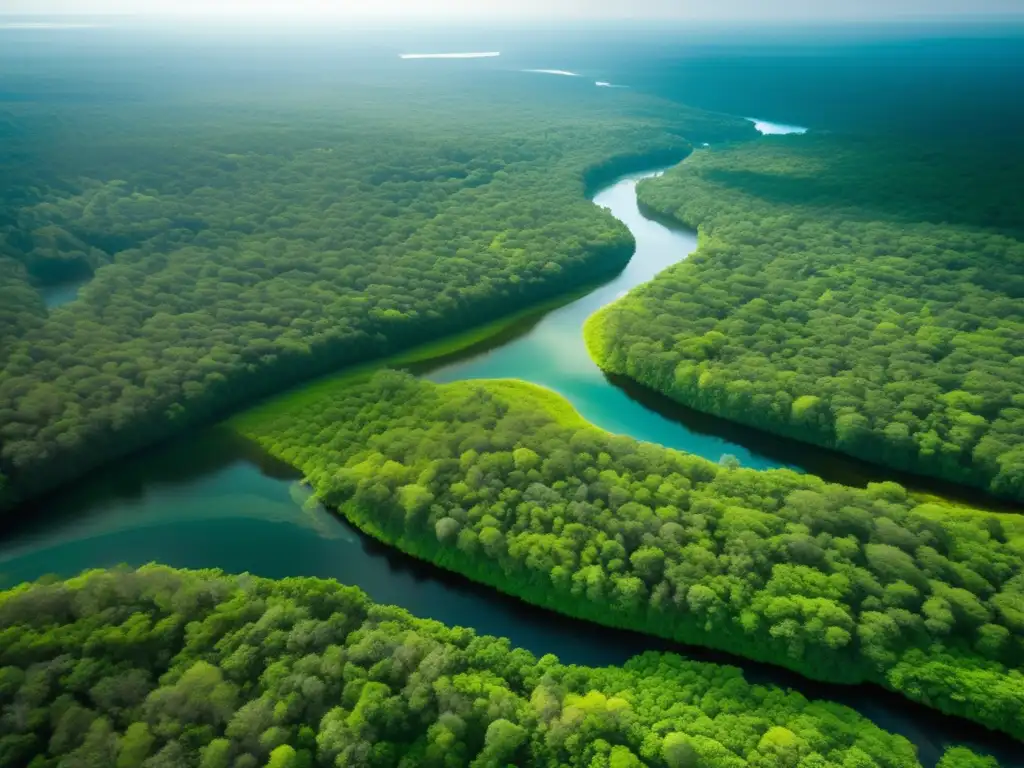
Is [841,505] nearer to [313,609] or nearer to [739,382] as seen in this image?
[739,382]

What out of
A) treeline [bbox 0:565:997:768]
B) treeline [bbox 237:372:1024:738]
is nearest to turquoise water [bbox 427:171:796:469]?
treeline [bbox 237:372:1024:738]

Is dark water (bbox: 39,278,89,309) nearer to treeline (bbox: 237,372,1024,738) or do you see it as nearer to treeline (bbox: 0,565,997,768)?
treeline (bbox: 237,372,1024,738)

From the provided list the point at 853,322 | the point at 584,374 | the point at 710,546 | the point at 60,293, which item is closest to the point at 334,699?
the point at 710,546

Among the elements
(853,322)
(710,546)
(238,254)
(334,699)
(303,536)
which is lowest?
(303,536)

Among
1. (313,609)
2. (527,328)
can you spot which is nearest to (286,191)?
(527,328)

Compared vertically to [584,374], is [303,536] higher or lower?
lower

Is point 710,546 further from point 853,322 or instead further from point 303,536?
point 853,322
